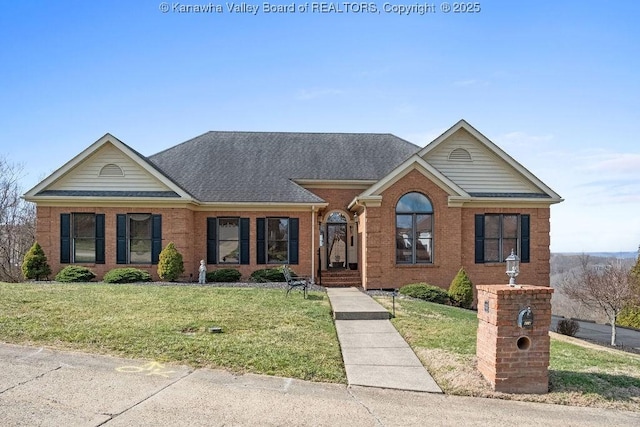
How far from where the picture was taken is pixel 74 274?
19031 millimetres

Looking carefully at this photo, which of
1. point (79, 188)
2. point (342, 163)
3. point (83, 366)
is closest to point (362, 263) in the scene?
point (342, 163)

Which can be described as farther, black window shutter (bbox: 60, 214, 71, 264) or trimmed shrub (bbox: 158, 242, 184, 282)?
black window shutter (bbox: 60, 214, 71, 264)

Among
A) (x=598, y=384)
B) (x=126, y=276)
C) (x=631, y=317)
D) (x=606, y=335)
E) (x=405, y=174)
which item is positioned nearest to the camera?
(x=598, y=384)

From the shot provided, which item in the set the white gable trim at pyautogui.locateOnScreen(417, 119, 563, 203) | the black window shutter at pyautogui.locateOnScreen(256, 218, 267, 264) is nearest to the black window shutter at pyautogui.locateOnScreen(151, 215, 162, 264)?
the black window shutter at pyautogui.locateOnScreen(256, 218, 267, 264)

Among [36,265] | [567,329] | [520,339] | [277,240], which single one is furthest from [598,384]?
[36,265]

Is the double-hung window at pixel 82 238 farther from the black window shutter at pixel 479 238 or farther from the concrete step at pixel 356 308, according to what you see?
the black window shutter at pixel 479 238

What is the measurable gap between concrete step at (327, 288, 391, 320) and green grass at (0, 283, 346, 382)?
37 centimetres

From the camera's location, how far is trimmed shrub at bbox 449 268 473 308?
1841 cm

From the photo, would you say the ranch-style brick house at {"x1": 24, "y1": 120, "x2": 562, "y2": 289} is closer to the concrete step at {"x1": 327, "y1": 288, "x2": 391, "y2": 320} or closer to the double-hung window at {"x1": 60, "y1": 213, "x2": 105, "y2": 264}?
the double-hung window at {"x1": 60, "y1": 213, "x2": 105, "y2": 264}

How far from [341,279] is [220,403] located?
14952 mm

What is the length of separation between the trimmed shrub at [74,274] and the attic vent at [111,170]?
3866 mm

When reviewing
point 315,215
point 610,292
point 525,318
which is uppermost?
point 315,215

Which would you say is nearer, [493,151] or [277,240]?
[493,151]

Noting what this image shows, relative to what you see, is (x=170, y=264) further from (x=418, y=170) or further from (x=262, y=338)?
(x=262, y=338)
